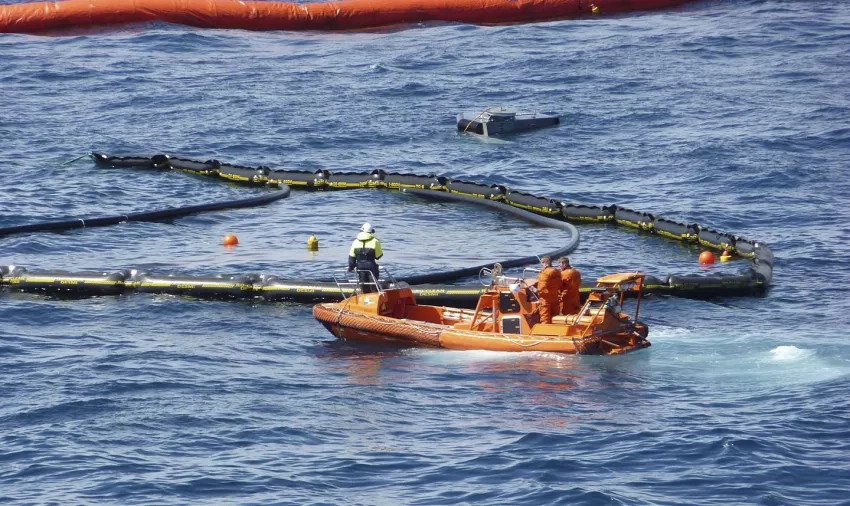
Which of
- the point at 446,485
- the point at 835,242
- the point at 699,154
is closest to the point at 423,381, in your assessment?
the point at 446,485

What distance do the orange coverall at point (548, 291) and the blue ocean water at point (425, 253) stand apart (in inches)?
61.0

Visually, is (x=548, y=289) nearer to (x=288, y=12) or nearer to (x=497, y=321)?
(x=497, y=321)

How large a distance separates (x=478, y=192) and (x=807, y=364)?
75.3 feet

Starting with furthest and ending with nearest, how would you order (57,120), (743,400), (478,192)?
(57,120) → (478,192) → (743,400)

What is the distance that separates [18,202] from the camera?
55.2 meters

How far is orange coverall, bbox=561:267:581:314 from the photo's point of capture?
3431 centimetres

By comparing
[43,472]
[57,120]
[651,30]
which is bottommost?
Result: [43,472]

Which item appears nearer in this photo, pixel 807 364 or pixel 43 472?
pixel 43 472

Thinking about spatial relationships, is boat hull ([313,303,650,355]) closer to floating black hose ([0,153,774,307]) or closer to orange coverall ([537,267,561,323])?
orange coverall ([537,267,561,323])

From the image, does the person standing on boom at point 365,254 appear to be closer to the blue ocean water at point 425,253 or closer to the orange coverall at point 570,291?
the blue ocean water at point 425,253

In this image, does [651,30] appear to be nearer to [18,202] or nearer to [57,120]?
[57,120]

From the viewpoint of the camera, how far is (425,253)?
46125mm

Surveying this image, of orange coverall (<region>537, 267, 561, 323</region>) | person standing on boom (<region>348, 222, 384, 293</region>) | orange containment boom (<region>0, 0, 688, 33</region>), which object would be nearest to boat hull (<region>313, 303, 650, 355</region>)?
orange coverall (<region>537, 267, 561, 323</region>)

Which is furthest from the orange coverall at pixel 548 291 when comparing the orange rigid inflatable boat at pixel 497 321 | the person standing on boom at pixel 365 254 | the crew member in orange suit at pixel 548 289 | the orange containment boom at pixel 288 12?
the orange containment boom at pixel 288 12
